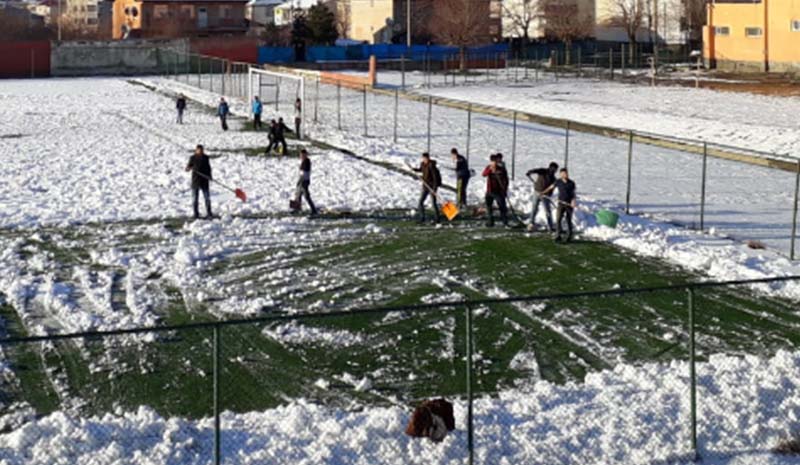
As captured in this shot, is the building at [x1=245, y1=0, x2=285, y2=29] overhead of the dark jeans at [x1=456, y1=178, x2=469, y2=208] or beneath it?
overhead

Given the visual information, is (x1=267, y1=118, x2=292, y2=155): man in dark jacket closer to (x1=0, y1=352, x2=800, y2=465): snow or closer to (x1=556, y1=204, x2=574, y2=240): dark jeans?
(x1=556, y1=204, x2=574, y2=240): dark jeans

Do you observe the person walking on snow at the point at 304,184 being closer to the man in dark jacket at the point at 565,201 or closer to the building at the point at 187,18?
the man in dark jacket at the point at 565,201

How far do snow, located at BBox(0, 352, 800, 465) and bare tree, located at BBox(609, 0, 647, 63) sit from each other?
71.9 meters

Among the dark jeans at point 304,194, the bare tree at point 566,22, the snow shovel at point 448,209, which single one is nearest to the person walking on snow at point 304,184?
the dark jeans at point 304,194

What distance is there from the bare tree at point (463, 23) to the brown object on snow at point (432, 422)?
72.7 m

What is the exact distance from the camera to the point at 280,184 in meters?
30.9

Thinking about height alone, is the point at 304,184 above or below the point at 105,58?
below

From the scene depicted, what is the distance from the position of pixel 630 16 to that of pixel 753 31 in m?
18.9

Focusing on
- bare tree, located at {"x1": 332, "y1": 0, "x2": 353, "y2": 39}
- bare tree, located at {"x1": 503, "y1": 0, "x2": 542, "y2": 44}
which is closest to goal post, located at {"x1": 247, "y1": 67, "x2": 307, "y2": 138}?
bare tree, located at {"x1": 503, "y1": 0, "x2": 542, "y2": 44}

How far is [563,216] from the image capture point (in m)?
23.8

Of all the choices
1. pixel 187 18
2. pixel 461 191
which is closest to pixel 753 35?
pixel 187 18

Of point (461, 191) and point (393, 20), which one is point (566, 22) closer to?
point (393, 20)

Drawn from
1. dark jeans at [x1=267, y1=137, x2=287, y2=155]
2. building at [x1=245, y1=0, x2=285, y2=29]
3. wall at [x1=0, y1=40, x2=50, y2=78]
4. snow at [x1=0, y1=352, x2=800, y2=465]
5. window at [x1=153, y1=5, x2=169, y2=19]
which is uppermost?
building at [x1=245, y1=0, x2=285, y2=29]

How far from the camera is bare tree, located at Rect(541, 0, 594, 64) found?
307 feet
